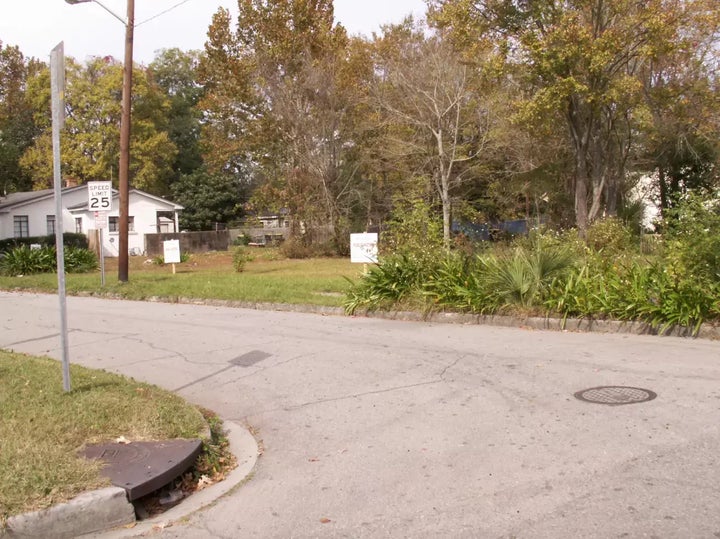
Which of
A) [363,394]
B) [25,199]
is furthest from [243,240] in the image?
[363,394]

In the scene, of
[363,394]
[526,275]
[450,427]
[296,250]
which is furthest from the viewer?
[296,250]

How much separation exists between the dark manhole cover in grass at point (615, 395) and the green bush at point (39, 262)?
23607 mm

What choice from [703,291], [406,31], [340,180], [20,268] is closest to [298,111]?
[340,180]

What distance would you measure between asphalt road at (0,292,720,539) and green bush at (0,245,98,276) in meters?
15.7

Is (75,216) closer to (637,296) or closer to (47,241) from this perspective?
(47,241)

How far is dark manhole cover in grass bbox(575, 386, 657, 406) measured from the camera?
6.19 m

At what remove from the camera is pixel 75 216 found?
132 feet

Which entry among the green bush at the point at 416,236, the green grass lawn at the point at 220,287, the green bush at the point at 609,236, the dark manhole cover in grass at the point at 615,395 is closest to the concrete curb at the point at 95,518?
the dark manhole cover in grass at the point at 615,395

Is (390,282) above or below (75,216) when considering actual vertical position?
below

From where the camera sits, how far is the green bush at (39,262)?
24953 millimetres

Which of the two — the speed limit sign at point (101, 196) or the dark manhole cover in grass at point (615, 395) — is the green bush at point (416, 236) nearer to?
the dark manhole cover in grass at point (615, 395)

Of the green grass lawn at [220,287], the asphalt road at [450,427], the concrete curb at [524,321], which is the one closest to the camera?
the asphalt road at [450,427]

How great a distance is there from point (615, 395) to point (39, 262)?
24.2 m

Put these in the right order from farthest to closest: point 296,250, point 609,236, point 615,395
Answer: point 296,250
point 609,236
point 615,395
